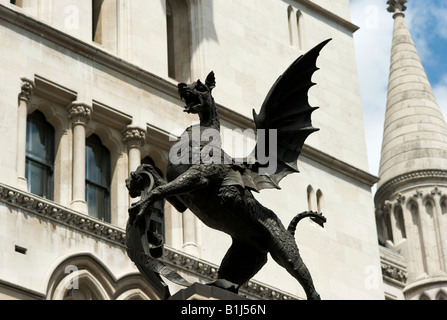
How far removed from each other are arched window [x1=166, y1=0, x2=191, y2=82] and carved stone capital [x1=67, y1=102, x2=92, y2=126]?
3.25 meters

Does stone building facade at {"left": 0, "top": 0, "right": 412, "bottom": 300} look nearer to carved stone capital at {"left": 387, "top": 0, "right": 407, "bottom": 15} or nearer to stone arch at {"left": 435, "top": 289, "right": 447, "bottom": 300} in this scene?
stone arch at {"left": 435, "top": 289, "right": 447, "bottom": 300}

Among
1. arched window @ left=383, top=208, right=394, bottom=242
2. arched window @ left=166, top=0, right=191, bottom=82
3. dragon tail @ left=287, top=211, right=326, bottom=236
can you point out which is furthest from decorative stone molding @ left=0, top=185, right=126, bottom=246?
arched window @ left=383, top=208, right=394, bottom=242

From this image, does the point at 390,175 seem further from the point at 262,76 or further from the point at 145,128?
the point at 145,128

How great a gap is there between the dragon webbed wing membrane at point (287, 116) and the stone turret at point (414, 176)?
55.7 ft

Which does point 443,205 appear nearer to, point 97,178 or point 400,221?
point 400,221

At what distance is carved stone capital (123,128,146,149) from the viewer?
75.0 feet

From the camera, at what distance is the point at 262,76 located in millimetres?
26203

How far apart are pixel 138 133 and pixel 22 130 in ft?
8.31

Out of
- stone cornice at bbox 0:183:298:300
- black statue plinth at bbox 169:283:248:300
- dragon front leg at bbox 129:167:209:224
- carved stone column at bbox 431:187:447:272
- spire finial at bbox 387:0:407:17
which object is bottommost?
black statue plinth at bbox 169:283:248:300

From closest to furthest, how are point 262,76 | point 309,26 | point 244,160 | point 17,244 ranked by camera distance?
1. point 244,160
2. point 17,244
3. point 262,76
4. point 309,26

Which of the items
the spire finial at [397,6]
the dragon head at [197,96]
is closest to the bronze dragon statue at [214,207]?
the dragon head at [197,96]
